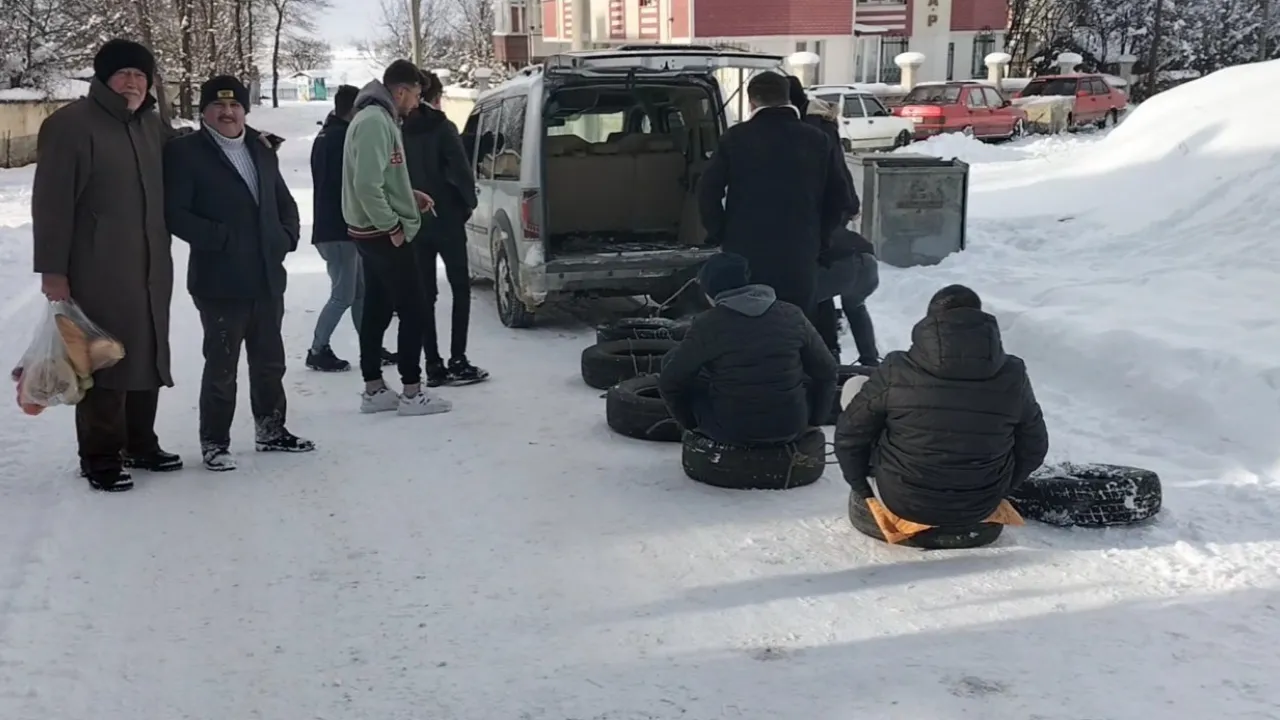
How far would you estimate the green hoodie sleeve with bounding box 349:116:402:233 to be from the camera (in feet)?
21.6

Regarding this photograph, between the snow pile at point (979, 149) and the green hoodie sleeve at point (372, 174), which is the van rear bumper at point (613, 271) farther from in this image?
the snow pile at point (979, 149)

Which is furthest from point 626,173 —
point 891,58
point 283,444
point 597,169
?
point 891,58

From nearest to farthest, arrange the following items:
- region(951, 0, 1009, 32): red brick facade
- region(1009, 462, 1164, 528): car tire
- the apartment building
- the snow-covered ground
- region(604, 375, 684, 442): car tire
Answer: the snow-covered ground, region(1009, 462, 1164, 528): car tire, region(604, 375, 684, 442): car tire, the apartment building, region(951, 0, 1009, 32): red brick facade

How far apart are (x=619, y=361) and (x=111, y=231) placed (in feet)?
10.7

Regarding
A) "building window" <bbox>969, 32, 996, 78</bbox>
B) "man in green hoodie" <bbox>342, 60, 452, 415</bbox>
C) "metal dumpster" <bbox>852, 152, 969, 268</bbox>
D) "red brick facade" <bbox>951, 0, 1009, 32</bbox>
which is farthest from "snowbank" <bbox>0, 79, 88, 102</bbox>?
"building window" <bbox>969, 32, 996, 78</bbox>

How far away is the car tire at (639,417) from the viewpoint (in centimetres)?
649

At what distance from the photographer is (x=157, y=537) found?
5.10 metres

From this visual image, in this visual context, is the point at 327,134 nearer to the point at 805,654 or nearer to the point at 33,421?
the point at 33,421

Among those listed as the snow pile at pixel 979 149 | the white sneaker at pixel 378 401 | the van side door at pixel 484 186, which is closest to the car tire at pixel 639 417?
the white sneaker at pixel 378 401

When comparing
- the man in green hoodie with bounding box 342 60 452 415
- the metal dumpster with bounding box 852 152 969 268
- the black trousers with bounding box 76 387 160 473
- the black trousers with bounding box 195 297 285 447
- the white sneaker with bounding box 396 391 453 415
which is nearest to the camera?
the black trousers with bounding box 76 387 160 473

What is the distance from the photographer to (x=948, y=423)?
14.6 feet

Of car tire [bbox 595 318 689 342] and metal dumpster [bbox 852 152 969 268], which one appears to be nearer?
car tire [bbox 595 318 689 342]

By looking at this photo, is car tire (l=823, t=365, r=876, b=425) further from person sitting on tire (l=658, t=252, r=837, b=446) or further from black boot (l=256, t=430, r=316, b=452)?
black boot (l=256, t=430, r=316, b=452)

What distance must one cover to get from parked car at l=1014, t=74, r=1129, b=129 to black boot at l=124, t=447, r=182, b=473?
101 feet
